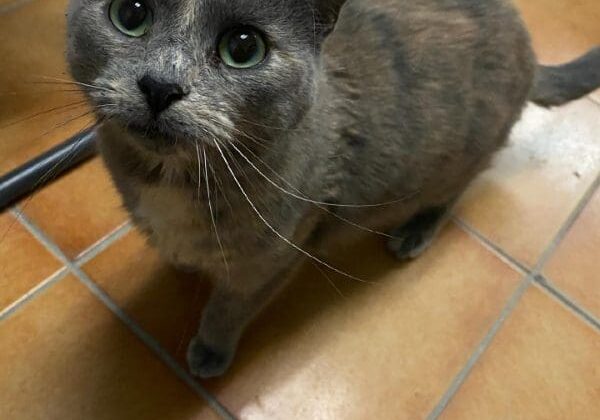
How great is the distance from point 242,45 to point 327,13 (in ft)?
0.35

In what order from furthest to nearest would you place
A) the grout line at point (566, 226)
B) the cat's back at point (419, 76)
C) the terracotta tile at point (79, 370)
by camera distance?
the grout line at point (566, 226) < the terracotta tile at point (79, 370) < the cat's back at point (419, 76)

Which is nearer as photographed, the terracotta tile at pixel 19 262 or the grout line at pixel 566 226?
the terracotta tile at pixel 19 262

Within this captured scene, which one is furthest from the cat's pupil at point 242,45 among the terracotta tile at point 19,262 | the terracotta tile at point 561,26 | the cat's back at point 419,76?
the terracotta tile at point 561,26

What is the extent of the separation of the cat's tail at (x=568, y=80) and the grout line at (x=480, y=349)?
332mm

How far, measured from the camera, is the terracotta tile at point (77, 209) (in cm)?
108

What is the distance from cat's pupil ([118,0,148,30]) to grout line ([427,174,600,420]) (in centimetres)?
76

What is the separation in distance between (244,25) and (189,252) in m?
0.33

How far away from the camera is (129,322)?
101cm

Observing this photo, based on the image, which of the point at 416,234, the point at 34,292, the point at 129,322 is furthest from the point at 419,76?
the point at 34,292

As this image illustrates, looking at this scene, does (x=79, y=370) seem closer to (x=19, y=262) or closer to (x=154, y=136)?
(x=19, y=262)

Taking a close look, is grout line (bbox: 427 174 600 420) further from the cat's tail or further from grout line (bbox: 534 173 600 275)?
the cat's tail

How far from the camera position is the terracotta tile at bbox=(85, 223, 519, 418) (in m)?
0.99

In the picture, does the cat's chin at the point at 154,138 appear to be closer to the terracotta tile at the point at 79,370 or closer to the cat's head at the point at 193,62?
the cat's head at the point at 193,62

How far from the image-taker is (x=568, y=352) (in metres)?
1.07
